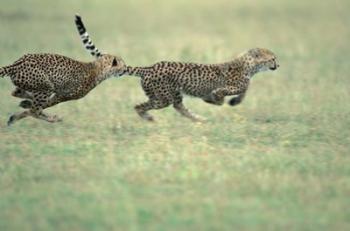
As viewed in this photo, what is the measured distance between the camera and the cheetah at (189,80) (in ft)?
34.8

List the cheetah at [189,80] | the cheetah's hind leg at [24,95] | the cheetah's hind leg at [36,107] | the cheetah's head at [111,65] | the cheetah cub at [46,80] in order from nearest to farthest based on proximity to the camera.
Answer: the cheetah cub at [46,80] → the cheetah's hind leg at [36,107] → the cheetah's hind leg at [24,95] → the cheetah at [189,80] → the cheetah's head at [111,65]

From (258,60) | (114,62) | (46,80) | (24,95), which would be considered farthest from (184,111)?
(24,95)

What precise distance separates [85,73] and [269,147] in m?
2.34

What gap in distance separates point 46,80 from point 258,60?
268 cm

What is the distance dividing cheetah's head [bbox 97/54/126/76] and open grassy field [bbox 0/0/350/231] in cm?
58

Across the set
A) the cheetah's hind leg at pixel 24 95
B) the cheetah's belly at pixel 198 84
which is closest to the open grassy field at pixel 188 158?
the cheetah's hind leg at pixel 24 95

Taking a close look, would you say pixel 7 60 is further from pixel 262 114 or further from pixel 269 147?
pixel 269 147

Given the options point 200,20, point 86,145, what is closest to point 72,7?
point 200,20

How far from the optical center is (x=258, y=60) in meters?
11.3

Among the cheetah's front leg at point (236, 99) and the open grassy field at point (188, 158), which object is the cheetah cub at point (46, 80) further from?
A: the cheetah's front leg at point (236, 99)

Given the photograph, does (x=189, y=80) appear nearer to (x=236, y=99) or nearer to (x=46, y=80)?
(x=236, y=99)

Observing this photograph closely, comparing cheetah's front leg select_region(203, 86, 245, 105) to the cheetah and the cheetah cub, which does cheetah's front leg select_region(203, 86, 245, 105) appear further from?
the cheetah cub

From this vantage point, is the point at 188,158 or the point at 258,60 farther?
the point at 258,60

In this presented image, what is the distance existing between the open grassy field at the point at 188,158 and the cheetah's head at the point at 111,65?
581 mm
